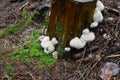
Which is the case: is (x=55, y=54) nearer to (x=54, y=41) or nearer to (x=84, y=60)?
(x=54, y=41)

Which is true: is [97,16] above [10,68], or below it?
above

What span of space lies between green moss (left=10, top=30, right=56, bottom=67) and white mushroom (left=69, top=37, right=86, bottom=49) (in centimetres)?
31

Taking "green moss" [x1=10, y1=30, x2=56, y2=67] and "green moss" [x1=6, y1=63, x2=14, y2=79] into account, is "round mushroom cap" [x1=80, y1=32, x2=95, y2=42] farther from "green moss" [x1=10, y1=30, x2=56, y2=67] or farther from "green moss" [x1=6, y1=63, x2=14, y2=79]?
"green moss" [x1=6, y1=63, x2=14, y2=79]

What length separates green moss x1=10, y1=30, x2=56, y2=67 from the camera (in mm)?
3303

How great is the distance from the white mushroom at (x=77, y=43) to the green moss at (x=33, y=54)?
31cm

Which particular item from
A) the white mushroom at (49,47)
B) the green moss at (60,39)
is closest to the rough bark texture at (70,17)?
the green moss at (60,39)

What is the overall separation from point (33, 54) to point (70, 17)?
2.19ft

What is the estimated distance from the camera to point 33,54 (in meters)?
3.40

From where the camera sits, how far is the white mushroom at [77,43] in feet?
10.4

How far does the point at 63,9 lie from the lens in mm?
3154

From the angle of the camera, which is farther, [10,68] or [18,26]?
[18,26]

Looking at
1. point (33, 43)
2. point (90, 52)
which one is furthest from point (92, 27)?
point (33, 43)

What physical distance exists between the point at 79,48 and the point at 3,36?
3.99ft

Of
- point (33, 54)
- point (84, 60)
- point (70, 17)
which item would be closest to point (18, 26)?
point (33, 54)
